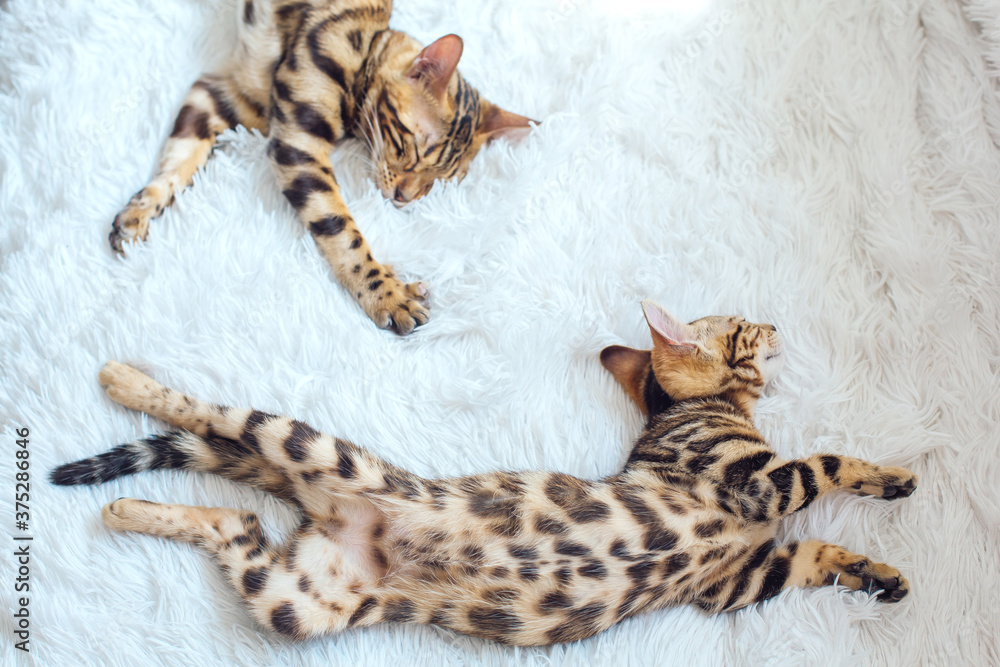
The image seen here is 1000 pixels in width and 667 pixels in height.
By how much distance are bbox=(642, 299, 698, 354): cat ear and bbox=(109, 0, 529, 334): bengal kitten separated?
1.98 ft

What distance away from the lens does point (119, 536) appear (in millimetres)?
1576

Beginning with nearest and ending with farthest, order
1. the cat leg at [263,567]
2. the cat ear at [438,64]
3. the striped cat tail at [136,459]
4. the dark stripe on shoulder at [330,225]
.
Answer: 1. the cat leg at [263,567]
2. the striped cat tail at [136,459]
3. the cat ear at [438,64]
4. the dark stripe on shoulder at [330,225]

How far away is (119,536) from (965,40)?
2680 millimetres

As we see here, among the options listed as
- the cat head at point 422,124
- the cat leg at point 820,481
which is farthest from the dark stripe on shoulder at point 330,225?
the cat leg at point 820,481

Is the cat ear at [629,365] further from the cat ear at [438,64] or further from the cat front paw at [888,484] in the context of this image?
the cat ear at [438,64]

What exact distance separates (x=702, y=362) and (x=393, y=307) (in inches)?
32.2

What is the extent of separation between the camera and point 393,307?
5.79ft

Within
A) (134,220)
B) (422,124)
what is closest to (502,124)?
(422,124)

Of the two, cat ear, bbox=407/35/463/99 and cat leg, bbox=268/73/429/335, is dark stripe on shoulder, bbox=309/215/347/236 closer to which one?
cat leg, bbox=268/73/429/335

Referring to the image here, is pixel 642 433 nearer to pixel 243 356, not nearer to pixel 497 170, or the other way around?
pixel 497 170

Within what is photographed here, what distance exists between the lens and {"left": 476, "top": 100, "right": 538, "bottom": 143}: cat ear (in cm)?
190

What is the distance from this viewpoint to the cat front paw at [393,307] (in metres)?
1.77

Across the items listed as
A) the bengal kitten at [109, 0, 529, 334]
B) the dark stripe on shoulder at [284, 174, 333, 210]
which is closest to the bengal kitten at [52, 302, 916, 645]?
the bengal kitten at [109, 0, 529, 334]

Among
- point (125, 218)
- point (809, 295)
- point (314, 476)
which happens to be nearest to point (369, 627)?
point (314, 476)
